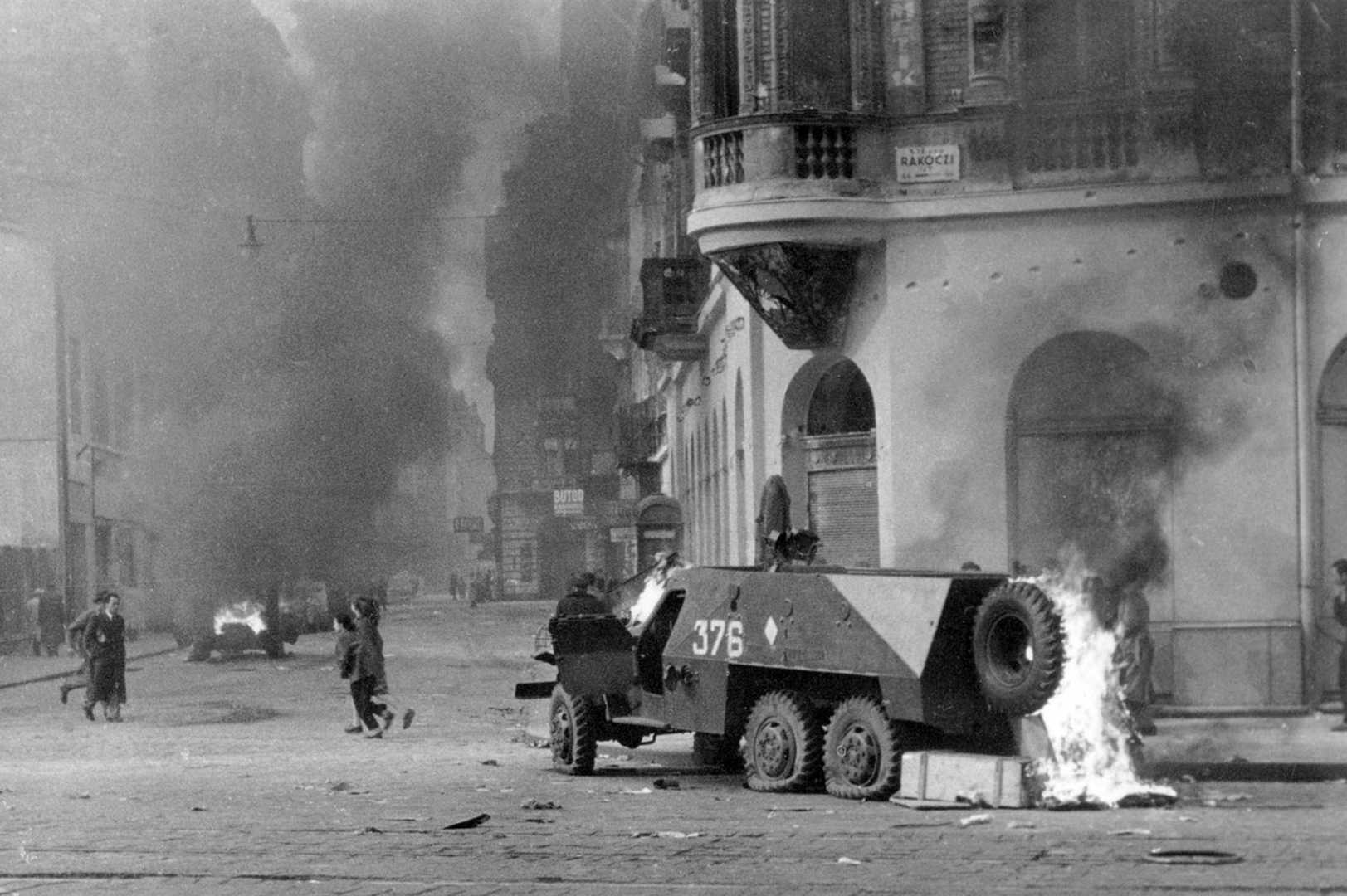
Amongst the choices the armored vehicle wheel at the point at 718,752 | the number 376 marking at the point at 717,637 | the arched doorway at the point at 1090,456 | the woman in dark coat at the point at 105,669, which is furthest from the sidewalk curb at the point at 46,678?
the number 376 marking at the point at 717,637

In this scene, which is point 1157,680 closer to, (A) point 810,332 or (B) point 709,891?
(A) point 810,332

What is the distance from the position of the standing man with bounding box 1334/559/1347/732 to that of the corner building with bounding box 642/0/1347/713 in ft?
3.93

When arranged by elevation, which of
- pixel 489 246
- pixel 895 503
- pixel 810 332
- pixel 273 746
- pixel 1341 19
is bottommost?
pixel 273 746

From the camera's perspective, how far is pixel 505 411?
105375 millimetres

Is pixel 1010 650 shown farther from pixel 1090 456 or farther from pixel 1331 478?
pixel 1090 456

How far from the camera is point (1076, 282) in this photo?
2298 cm

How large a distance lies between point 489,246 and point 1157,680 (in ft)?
244

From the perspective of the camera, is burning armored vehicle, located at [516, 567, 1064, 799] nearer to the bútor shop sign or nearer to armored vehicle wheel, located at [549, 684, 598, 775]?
armored vehicle wheel, located at [549, 684, 598, 775]

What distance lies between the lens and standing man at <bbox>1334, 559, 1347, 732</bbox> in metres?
19.9

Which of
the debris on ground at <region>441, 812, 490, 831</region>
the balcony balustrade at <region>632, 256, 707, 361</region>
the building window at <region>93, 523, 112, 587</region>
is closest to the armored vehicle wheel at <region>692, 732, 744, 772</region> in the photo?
the debris on ground at <region>441, 812, 490, 831</region>

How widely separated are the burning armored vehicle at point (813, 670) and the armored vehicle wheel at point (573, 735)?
0.5 inches

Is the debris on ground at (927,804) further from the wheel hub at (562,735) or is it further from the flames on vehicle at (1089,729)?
the wheel hub at (562,735)

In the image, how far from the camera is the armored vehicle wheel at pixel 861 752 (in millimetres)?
15906

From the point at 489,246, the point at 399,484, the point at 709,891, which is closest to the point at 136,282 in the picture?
the point at 399,484
